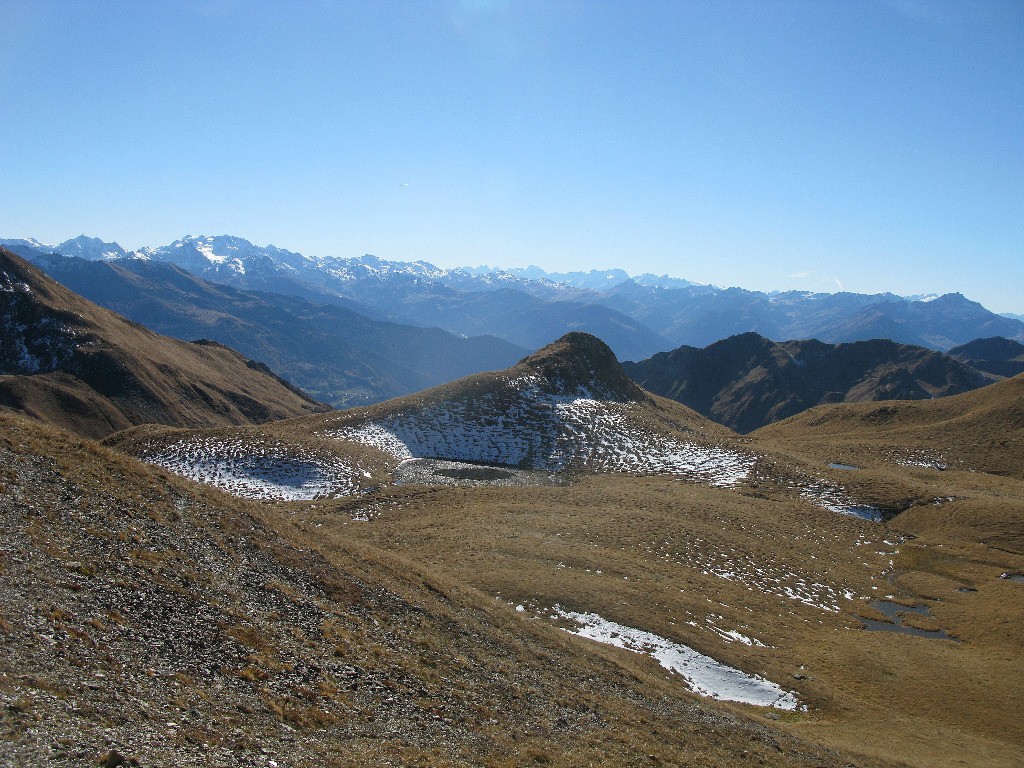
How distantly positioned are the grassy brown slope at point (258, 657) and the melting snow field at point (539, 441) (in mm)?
43511

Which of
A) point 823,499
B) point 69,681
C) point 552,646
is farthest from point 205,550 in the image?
point 823,499

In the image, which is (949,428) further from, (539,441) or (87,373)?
(87,373)

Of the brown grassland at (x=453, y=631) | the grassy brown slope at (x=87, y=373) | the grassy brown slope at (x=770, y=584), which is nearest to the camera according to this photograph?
the brown grassland at (x=453, y=631)

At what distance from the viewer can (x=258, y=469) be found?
54719mm

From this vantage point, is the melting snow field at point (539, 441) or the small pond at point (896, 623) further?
the melting snow field at point (539, 441)

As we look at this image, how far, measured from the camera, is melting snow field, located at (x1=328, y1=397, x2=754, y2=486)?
A: 2665 inches

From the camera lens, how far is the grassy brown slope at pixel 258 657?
1066 cm

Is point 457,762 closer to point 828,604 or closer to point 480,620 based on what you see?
point 480,620

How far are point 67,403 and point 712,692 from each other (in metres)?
136

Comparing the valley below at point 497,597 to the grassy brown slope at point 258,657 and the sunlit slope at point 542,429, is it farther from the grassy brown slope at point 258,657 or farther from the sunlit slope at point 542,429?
the sunlit slope at point 542,429

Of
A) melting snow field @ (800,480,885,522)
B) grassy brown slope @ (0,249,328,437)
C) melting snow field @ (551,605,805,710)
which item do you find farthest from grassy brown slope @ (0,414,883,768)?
grassy brown slope @ (0,249,328,437)

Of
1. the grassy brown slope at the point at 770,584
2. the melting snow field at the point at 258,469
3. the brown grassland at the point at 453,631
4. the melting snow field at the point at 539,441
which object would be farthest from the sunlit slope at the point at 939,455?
the melting snow field at the point at 258,469

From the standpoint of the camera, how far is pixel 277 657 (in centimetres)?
1455

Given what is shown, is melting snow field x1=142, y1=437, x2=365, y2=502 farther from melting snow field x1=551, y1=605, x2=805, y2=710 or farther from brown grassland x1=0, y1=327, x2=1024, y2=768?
melting snow field x1=551, y1=605, x2=805, y2=710
